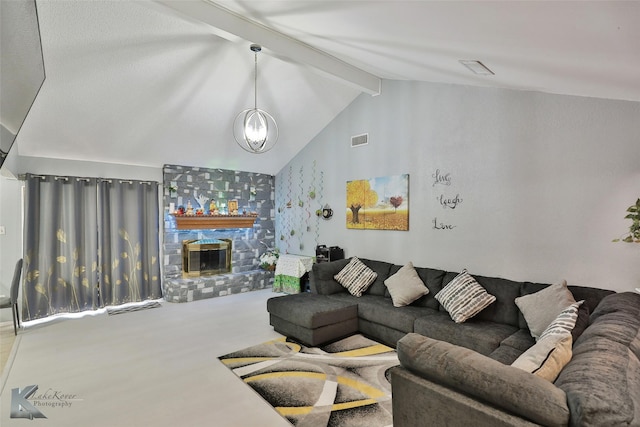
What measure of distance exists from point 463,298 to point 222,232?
15.6 ft

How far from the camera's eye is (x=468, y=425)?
1.58 meters

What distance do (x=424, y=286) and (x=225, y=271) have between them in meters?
4.13

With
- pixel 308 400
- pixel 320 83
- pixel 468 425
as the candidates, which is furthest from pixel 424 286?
pixel 320 83

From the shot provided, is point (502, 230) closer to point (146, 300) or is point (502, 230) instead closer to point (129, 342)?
point (129, 342)

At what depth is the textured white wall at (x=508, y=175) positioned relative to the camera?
3203 millimetres

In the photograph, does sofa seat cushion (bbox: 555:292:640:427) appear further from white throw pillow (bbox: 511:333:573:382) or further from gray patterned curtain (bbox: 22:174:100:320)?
gray patterned curtain (bbox: 22:174:100:320)

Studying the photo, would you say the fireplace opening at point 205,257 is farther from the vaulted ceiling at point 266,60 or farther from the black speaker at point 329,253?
the black speaker at point 329,253

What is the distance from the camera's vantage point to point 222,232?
6820 millimetres

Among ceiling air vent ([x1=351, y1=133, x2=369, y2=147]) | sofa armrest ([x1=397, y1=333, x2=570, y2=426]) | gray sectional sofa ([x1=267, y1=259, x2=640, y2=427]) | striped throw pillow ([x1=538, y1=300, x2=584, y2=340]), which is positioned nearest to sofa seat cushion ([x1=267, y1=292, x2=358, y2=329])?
gray sectional sofa ([x1=267, y1=259, x2=640, y2=427])

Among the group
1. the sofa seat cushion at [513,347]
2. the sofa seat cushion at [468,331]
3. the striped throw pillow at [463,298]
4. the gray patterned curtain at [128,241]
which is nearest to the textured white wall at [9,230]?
the gray patterned curtain at [128,241]

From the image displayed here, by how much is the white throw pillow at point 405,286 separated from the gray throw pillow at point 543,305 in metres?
1.11

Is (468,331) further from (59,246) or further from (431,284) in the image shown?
(59,246)

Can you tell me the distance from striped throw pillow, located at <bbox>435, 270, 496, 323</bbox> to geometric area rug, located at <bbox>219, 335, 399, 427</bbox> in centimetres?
79

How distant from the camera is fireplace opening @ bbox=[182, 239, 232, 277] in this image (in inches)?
249
